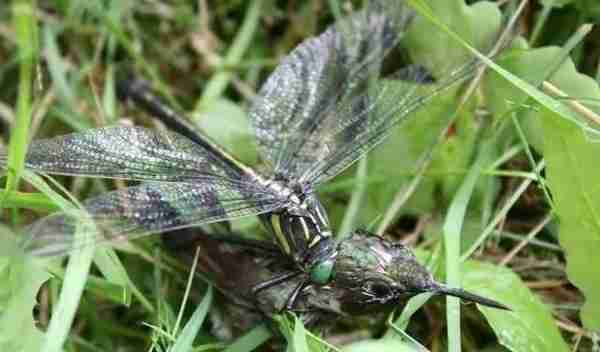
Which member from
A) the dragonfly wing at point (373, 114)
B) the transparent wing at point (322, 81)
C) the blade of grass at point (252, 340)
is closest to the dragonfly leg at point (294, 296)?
the blade of grass at point (252, 340)

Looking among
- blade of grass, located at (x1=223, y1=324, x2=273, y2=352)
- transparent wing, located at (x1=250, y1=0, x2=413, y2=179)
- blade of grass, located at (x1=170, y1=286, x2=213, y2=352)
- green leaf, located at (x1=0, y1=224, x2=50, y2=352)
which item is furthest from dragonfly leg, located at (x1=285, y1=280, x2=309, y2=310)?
green leaf, located at (x1=0, y1=224, x2=50, y2=352)

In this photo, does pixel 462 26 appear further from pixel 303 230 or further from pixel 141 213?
pixel 141 213

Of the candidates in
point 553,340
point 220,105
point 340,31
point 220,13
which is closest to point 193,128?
point 220,105

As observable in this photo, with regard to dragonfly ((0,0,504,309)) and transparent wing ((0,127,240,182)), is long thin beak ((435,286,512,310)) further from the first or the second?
transparent wing ((0,127,240,182))

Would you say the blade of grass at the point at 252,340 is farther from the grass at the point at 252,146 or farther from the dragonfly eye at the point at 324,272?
the dragonfly eye at the point at 324,272

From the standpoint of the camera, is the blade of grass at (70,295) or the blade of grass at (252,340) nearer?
the blade of grass at (70,295)

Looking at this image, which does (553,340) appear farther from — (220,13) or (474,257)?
(220,13)
